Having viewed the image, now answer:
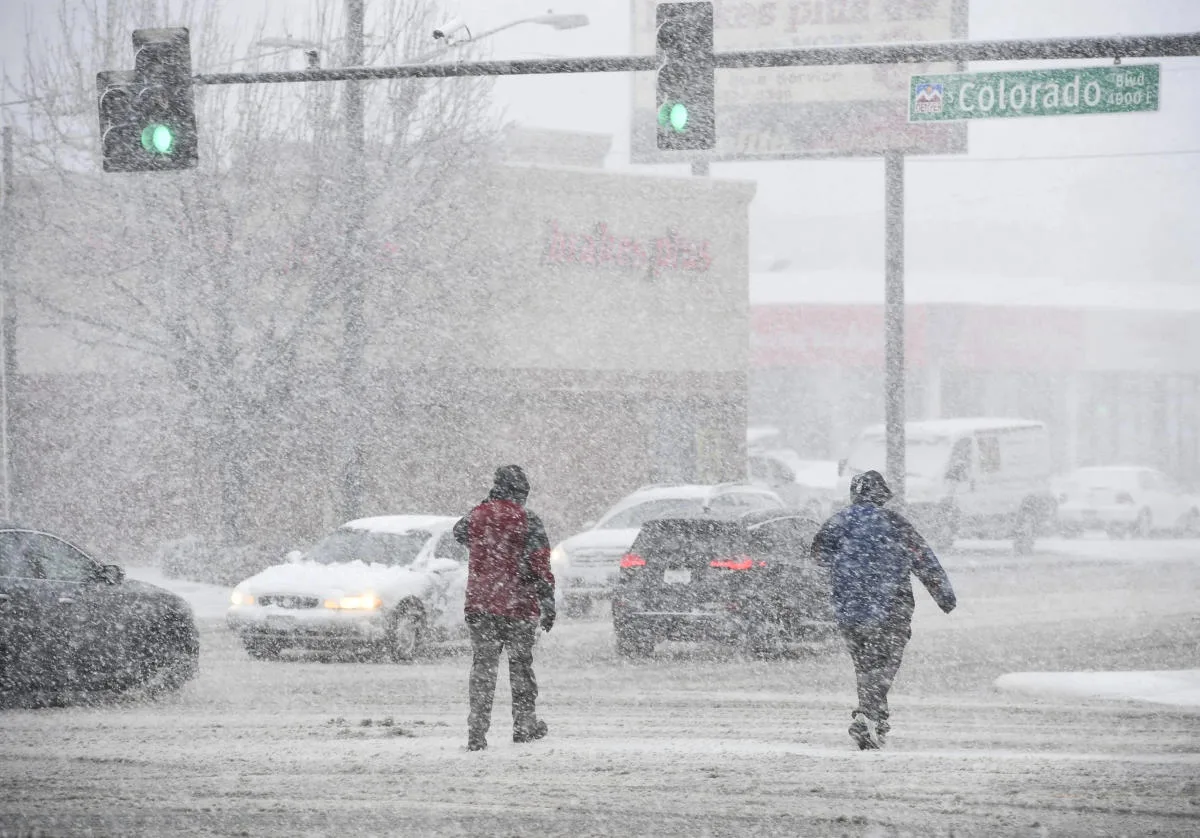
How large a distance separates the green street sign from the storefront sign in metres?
15.2

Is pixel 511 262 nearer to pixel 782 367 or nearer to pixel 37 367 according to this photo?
pixel 37 367

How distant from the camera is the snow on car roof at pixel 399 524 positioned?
16.8m

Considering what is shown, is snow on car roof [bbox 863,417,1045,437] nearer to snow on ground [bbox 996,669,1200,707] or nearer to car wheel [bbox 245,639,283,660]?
snow on ground [bbox 996,669,1200,707]

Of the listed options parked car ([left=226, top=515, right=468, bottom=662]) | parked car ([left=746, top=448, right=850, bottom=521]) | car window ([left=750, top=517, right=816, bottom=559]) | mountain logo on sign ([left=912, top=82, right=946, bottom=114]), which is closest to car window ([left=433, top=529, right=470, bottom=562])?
parked car ([left=226, top=515, right=468, bottom=662])

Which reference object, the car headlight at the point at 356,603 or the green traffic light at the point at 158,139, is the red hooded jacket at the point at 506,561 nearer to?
the green traffic light at the point at 158,139

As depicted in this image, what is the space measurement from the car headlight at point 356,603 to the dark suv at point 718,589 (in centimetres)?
248

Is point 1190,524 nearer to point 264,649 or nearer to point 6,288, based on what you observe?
point 6,288

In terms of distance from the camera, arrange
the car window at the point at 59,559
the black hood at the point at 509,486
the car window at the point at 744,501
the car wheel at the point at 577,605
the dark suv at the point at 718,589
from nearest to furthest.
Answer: the black hood at the point at 509,486, the car window at the point at 59,559, the dark suv at the point at 718,589, the car wheel at the point at 577,605, the car window at the point at 744,501

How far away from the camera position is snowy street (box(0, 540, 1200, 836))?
7.43 metres

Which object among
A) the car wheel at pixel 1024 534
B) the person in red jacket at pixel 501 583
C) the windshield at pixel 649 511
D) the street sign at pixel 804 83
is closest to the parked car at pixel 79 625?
the person in red jacket at pixel 501 583

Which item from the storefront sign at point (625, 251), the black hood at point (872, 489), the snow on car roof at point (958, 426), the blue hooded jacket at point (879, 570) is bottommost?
the blue hooded jacket at point (879, 570)

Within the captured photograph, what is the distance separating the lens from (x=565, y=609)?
19.6 metres

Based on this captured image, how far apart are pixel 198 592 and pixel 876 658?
46.0ft

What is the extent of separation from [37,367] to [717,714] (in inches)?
711
